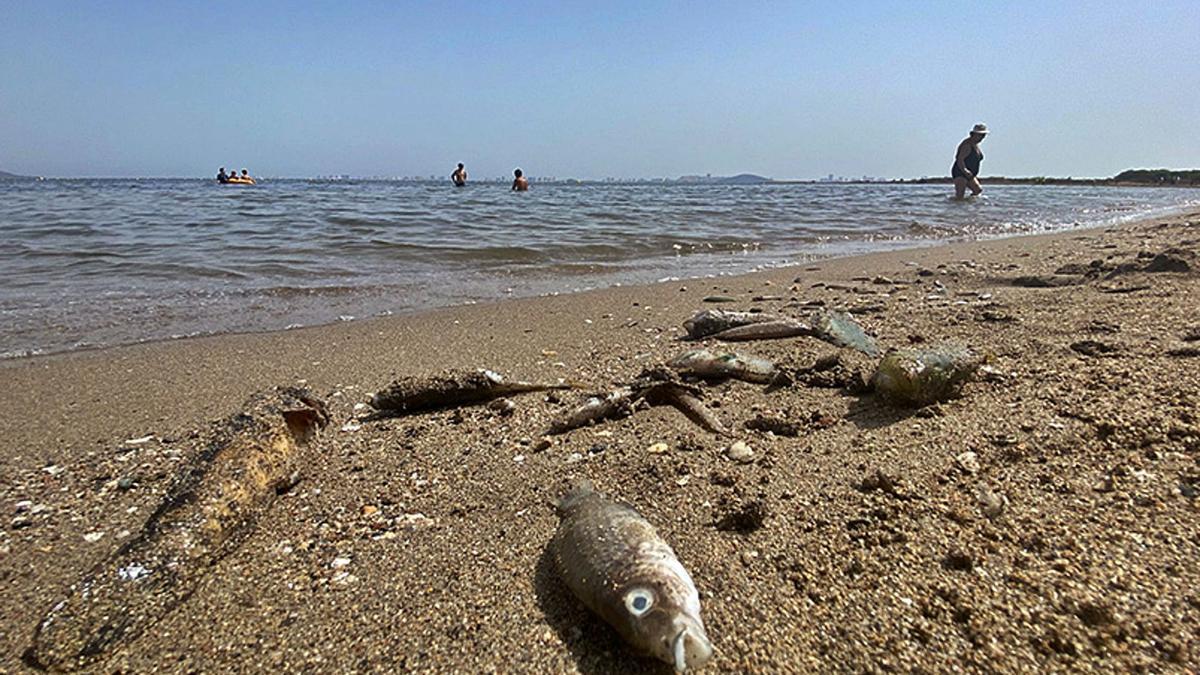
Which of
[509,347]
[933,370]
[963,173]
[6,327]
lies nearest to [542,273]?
[509,347]

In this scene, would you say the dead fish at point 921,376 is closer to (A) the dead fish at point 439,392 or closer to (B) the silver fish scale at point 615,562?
(B) the silver fish scale at point 615,562

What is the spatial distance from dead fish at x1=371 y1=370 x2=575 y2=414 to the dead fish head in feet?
7.08

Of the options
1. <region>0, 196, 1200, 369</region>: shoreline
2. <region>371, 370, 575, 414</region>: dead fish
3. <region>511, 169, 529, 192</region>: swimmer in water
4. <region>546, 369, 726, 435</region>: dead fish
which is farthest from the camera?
<region>511, 169, 529, 192</region>: swimmer in water

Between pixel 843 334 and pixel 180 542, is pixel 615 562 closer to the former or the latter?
pixel 180 542

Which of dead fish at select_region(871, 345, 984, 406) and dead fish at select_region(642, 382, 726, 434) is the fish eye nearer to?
dead fish at select_region(642, 382, 726, 434)

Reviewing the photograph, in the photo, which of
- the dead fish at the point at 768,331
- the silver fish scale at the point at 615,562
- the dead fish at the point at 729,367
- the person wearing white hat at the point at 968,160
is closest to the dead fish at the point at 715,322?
the dead fish at the point at 768,331

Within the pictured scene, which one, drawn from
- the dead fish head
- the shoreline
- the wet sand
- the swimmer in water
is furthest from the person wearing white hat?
the dead fish head

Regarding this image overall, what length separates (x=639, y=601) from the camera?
5.44 ft

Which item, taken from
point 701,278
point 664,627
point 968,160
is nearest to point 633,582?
point 664,627

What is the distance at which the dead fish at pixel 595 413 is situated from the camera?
3229 mm

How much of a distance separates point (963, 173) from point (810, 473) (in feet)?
98.3

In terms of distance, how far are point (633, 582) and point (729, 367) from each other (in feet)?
7.45

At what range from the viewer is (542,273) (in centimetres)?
919

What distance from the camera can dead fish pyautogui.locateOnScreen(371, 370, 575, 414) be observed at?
355 cm
